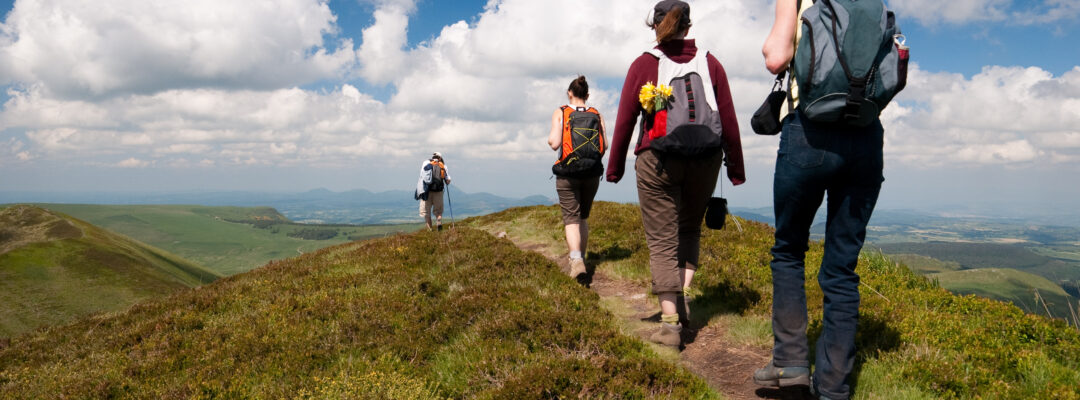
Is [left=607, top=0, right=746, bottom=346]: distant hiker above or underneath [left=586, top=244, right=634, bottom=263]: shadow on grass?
above

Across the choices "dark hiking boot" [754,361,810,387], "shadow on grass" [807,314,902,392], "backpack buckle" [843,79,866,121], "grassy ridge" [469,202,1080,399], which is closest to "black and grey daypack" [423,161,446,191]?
"grassy ridge" [469,202,1080,399]

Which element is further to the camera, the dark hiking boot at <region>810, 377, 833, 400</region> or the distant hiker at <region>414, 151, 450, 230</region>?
the distant hiker at <region>414, 151, 450, 230</region>

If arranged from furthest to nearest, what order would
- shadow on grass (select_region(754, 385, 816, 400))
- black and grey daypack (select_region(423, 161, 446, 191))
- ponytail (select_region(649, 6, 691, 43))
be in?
black and grey daypack (select_region(423, 161, 446, 191))
ponytail (select_region(649, 6, 691, 43))
shadow on grass (select_region(754, 385, 816, 400))

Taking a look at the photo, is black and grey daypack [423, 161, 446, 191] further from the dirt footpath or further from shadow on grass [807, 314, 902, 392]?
shadow on grass [807, 314, 902, 392]

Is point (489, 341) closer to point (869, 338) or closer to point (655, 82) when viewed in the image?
point (655, 82)

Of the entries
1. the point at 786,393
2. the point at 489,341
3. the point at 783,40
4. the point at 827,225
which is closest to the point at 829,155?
Answer: the point at 827,225

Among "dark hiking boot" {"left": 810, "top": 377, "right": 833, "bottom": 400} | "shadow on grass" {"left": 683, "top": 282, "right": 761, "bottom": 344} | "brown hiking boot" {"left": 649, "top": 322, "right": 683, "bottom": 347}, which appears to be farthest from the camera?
"shadow on grass" {"left": 683, "top": 282, "right": 761, "bottom": 344}

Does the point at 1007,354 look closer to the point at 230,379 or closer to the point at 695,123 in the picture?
the point at 695,123

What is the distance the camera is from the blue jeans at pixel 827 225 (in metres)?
3.30

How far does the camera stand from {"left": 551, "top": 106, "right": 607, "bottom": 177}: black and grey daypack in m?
8.09

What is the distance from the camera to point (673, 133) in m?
4.67

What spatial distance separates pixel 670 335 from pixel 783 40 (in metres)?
3.19

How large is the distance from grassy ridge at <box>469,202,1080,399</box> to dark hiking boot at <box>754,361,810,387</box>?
615 millimetres

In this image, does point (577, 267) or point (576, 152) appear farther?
point (577, 267)
